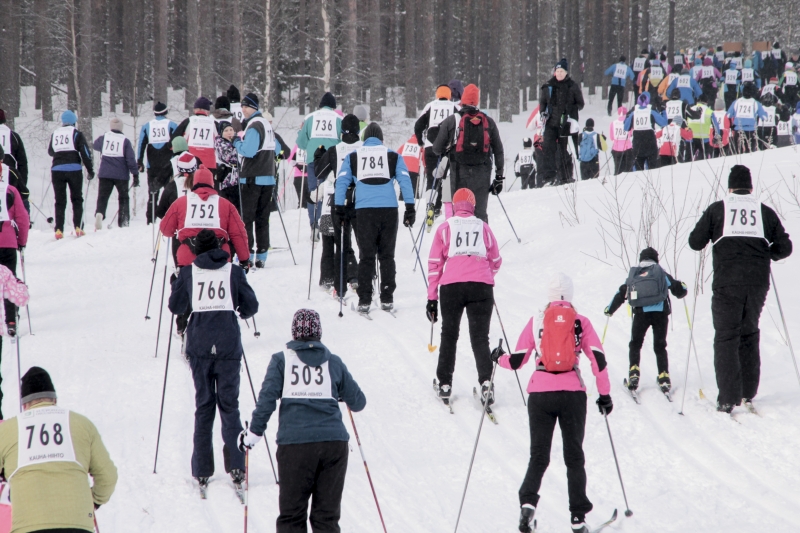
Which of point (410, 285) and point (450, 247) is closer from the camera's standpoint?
point (450, 247)

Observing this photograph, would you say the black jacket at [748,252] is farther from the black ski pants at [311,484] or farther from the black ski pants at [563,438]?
the black ski pants at [311,484]

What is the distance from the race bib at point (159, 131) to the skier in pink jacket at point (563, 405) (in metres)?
9.48

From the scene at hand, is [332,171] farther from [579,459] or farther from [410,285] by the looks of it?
[579,459]

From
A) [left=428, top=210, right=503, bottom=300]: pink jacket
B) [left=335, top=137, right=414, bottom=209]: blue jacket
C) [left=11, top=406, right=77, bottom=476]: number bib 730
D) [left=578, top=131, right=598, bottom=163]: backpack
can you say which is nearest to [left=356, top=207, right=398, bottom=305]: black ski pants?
[left=335, top=137, right=414, bottom=209]: blue jacket

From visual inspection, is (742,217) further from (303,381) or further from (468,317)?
(303,381)

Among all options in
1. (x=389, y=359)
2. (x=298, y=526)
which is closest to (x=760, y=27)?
(x=389, y=359)

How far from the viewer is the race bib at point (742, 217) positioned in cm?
709

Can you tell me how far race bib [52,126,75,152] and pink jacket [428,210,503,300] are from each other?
28.9 ft

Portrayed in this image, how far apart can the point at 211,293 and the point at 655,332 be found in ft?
13.0

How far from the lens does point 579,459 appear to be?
533cm

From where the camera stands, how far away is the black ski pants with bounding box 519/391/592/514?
529 centimetres

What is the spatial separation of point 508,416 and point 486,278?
1.20m

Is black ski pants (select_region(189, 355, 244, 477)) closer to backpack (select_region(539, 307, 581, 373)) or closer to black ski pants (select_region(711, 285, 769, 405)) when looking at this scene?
backpack (select_region(539, 307, 581, 373))

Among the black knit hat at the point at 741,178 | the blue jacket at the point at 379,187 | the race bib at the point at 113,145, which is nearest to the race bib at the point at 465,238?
the blue jacket at the point at 379,187
